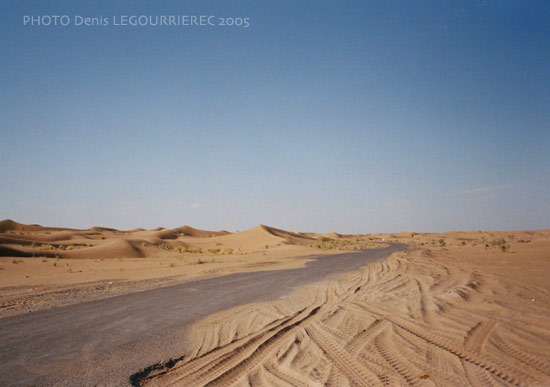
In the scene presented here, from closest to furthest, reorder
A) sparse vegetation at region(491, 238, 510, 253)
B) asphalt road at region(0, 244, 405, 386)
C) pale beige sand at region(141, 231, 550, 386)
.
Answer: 1. pale beige sand at region(141, 231, 550, 386)
2. asphalt road at region(0, 244, 405, 386)
3. sparse vegetation at region(491, 238, 510, 253)

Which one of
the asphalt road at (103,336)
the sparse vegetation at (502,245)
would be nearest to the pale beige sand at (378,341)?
the asphalt road at (103,336)

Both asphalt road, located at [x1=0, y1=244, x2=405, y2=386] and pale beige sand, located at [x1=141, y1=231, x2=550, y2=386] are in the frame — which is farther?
asphalt road, located at [x1=0, y1=244, x2=405, y2=386]

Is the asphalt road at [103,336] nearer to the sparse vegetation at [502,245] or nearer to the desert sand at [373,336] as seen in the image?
the desert sand at [373,336]

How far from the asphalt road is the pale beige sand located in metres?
0.56

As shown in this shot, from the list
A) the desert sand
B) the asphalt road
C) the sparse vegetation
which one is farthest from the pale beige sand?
the sparse vegetation

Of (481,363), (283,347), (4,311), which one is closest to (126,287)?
(4,311)

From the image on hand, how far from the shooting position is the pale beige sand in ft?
14.9

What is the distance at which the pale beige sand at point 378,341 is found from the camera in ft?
14.9

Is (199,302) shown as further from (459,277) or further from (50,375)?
(459,277)

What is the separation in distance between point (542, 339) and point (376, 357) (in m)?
3.04

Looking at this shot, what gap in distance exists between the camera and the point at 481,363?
482 cm

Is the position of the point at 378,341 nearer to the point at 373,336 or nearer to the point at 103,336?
the point at 373,336

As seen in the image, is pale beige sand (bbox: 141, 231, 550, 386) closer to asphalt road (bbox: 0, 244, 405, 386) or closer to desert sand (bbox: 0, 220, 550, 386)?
desert sand (bbox: 0, 220, 550, 386)

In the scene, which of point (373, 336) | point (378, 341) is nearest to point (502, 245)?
point (373, 336)
